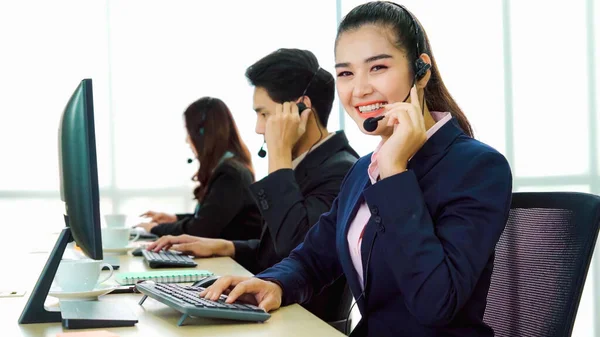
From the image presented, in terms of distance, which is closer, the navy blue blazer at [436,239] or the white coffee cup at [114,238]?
the navy blue blazer at [436,239]

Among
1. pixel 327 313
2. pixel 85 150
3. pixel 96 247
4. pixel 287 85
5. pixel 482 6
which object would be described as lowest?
pixel 327 313

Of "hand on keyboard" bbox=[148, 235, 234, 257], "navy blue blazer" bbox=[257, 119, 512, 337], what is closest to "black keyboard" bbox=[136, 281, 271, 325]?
"navy blue blazer" bbox=[257, 119, 512, 337]

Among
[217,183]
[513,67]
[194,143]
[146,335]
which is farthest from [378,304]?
[513,67]

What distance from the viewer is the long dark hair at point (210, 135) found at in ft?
10.5

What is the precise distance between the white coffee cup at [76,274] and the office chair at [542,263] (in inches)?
28.9

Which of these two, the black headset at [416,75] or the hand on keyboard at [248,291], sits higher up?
the black headset at [416,75]

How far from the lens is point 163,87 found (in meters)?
4.72

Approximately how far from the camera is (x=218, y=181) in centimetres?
303

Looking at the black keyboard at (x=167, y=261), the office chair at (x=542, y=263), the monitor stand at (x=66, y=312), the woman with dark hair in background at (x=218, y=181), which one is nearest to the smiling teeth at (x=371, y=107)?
the office chair at (x=542, y=263)

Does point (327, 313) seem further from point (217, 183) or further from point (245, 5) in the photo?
point (245, 5)

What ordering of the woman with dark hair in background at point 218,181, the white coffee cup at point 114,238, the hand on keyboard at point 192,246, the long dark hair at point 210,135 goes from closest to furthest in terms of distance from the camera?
the hand on keyboard at point 192,246
the white coffee cup at point 114,238
the woman with dark hair in background at point 218,181
the long dark hair at point 210,135

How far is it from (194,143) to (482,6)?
2146 millimetres

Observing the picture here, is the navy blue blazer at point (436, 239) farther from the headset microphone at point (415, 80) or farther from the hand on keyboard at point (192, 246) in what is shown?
the hand on keyboard at point (192, 246)

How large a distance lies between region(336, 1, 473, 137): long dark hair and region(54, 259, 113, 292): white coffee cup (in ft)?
2.13
